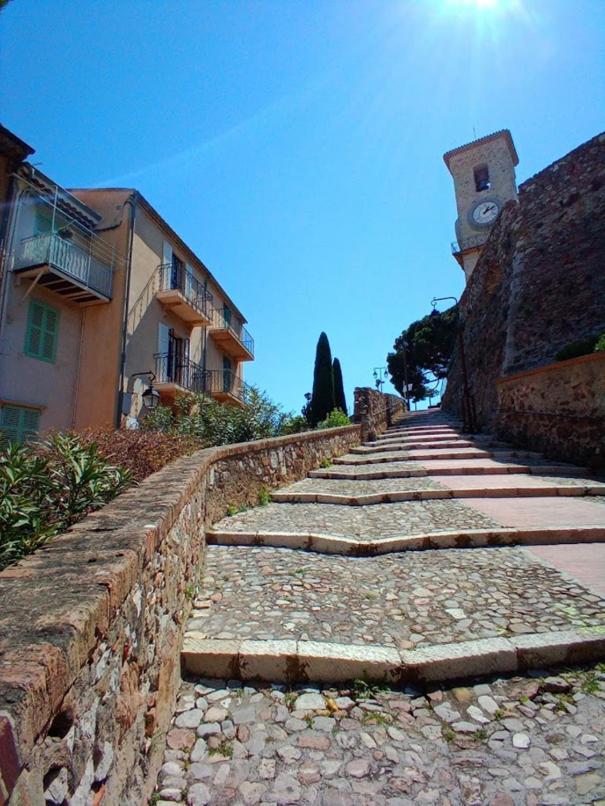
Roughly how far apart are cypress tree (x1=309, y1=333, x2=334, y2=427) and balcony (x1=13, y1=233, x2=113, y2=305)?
11810 mm

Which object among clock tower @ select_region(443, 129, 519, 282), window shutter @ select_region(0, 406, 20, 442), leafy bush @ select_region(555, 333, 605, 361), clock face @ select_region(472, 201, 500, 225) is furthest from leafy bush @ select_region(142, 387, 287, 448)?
clock face @ select_region(472, 201, 500, 225)

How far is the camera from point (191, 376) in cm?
1533

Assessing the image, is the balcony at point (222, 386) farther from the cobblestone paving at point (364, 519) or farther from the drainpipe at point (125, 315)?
the cobblestone paving at point (364, 519)

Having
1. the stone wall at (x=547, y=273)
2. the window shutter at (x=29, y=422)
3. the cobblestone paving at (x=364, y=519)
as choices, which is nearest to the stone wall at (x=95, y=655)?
the cobblestone paving at (x=364, y=519)

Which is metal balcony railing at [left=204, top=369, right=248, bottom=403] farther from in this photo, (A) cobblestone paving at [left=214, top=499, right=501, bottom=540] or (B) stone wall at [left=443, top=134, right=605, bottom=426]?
(A) cobblestone paving at [left=214, top=499, right=501, bottom=540]

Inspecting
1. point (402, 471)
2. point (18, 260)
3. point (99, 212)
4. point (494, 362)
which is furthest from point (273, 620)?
point (99, 212)

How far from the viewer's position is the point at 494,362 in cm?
1263

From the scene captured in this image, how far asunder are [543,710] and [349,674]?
0.95 metres

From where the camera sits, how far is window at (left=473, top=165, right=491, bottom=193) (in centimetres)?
2928

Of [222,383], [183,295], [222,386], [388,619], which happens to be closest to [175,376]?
[183,295]

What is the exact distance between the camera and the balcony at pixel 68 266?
9891mm

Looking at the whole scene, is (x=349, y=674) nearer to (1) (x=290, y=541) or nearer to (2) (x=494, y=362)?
(1) (x=290, y=541)

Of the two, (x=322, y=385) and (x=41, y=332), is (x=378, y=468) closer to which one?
(x=41, y=332)

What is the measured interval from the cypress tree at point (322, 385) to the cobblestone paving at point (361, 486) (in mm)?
13521
